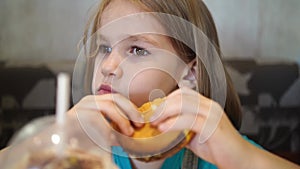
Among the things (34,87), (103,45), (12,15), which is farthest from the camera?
(12,15)

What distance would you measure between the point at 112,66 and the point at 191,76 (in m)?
0.12

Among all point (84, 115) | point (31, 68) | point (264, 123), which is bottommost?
point (264, 123)

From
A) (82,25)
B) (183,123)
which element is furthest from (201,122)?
(82,25)

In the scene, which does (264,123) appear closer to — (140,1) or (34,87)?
(34,87)

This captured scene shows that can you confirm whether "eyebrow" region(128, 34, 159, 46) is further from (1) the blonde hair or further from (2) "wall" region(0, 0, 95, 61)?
(2) "wall" region(0, 0, 95, 61)

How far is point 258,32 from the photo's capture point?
1.26m

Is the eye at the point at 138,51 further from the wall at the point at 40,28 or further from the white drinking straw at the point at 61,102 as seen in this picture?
the wall at the point at 40,28

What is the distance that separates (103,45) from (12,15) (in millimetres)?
766

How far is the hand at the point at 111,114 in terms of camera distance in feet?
1.13

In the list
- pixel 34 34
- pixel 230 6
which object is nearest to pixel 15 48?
pixel 34 34

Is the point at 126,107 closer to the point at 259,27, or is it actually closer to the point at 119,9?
the point at 119,9

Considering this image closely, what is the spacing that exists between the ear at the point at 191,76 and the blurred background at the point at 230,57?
513mm

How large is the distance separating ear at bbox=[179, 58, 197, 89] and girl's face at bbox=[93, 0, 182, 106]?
11 mm

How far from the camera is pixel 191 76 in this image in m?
0.52
